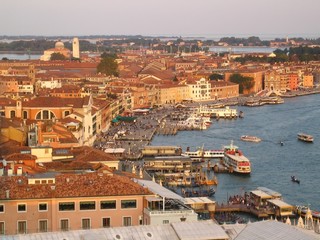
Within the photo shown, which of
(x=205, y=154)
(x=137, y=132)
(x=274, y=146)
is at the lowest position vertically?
(x=137, y=132)

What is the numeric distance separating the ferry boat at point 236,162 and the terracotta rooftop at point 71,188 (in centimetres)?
507

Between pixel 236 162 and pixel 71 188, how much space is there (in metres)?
5.47

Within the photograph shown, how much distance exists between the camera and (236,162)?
1070 centimetres

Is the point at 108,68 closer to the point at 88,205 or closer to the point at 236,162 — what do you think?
the point at 236,162

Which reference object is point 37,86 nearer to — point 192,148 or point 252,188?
point 192,148

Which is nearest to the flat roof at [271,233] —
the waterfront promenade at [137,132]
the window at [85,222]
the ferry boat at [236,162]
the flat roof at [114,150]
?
the window at [85,222]

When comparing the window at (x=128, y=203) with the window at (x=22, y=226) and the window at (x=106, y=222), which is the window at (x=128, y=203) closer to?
the window at (x=106, y=222)

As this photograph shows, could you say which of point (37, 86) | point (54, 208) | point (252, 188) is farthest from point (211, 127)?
point (54, 208)

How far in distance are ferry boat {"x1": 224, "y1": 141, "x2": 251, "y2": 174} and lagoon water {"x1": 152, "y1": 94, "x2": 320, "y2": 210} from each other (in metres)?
0.13

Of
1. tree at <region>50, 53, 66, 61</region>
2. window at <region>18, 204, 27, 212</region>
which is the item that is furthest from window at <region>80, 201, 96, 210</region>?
tree at <region>50, 53, 66, 61</region>

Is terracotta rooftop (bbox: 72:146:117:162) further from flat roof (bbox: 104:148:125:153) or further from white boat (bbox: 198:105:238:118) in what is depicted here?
white boat (bbox: 198:105:238:118)

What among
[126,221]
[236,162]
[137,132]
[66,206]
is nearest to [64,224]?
[66,206]

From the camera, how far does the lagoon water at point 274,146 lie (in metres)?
9.49

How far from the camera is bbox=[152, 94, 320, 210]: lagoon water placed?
31.1 ft
